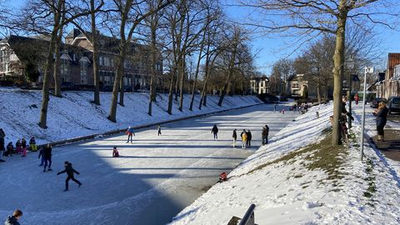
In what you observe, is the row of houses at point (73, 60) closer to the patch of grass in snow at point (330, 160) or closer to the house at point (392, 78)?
the patch of grass in snow at point (330, 160)

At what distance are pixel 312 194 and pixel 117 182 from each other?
7.56 m

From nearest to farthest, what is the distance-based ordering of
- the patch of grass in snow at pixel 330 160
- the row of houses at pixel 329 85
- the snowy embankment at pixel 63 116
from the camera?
the patch of grass in snow at pixel 330 160 → the snowy embankment at pixel 63 116 → the row of houses at pixel 329 85

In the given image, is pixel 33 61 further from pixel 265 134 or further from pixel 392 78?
pixel 392 78

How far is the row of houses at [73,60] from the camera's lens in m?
30.2

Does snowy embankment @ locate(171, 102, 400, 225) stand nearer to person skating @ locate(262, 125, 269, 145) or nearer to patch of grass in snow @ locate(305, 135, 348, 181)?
patch of grass in snow @ locate(305, 135, 348, 181)

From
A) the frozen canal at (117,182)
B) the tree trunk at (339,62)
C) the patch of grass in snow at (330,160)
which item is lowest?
the frozen canal at (117,182)

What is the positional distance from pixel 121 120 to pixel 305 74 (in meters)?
26.3

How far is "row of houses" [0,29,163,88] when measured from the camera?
30250 mm

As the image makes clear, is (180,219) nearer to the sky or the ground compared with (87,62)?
nearer to the ground

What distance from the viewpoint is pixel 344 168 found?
7.82 m

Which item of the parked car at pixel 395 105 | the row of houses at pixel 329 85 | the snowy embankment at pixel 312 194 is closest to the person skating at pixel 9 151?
the snowy embankment at pixel 312 194

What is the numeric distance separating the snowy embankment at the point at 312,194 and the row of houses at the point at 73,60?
22.1 m

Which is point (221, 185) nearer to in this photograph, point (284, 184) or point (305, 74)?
point (284, 184)

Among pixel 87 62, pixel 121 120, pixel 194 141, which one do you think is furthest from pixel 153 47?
pixel 87 62
